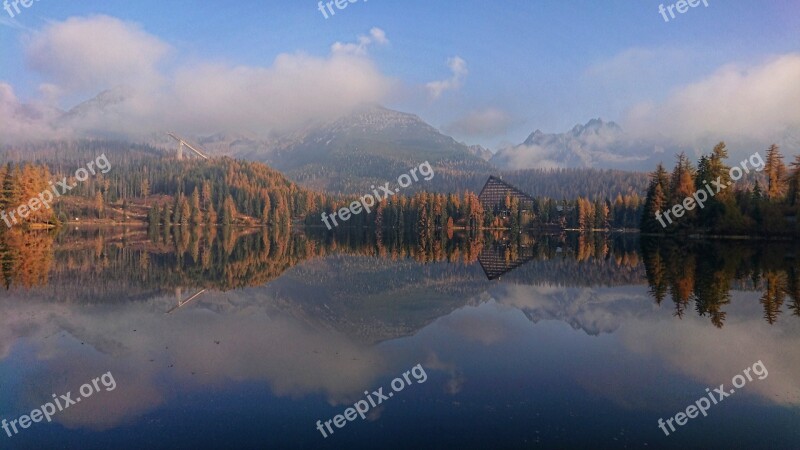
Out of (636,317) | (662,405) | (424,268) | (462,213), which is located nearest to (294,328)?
(662,405)

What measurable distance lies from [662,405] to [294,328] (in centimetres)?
1379

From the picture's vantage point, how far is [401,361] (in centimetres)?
1617

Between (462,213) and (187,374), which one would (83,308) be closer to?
(187,374)

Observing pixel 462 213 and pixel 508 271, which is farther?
pixel 462 213

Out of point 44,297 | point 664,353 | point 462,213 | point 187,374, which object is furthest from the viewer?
point 462,213

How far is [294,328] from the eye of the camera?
2094 cm

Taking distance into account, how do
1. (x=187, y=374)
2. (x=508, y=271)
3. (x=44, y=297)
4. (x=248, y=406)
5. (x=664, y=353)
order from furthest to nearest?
1. (x=508, y=271)
2. (x=44, y=297)
3. (x=664, y=353)
4. (x=187, y=374)
5. (x=248, y=406)

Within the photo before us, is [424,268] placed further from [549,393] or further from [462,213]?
[462,213]

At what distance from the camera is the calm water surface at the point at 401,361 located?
11.2m

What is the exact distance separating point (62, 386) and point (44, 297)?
15.5 meters

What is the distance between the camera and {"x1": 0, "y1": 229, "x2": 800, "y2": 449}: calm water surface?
11195 millimetres

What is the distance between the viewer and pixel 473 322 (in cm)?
2289

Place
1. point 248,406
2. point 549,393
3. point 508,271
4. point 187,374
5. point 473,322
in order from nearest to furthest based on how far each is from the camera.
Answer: point 248,406 → point 549,393 → point 187,374 → point 473,322 → point 508,271

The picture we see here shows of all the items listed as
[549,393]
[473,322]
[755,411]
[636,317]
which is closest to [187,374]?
[549,393]
